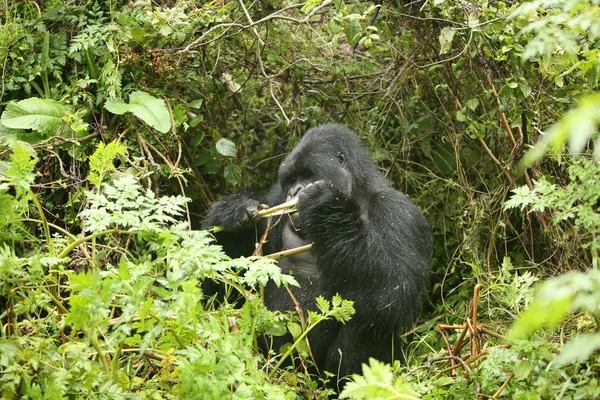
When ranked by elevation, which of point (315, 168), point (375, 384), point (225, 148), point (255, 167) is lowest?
point (255, 167)

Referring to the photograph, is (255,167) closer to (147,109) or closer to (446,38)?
(147,109)

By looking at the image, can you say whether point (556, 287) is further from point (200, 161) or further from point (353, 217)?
point (200, 161)

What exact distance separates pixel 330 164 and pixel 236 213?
1.92 ft

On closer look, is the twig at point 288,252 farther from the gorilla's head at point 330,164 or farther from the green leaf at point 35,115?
the green leaf at point 35,115

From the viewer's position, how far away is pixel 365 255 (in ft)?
12.2

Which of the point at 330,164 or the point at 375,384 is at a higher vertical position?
the point at 375,384

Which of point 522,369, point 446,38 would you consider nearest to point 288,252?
point 522,369

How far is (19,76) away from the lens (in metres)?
4.44

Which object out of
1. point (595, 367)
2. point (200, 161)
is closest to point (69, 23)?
point (200, 161)

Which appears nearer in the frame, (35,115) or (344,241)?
(344,241)

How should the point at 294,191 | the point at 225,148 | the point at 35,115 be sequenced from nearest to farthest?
1. the point at 294,191
2. the point at 35,115
3. the point at 225,148

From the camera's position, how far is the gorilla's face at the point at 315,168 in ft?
13.3

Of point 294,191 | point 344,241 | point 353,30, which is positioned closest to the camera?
point 344,241

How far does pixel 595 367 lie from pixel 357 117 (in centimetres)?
305
